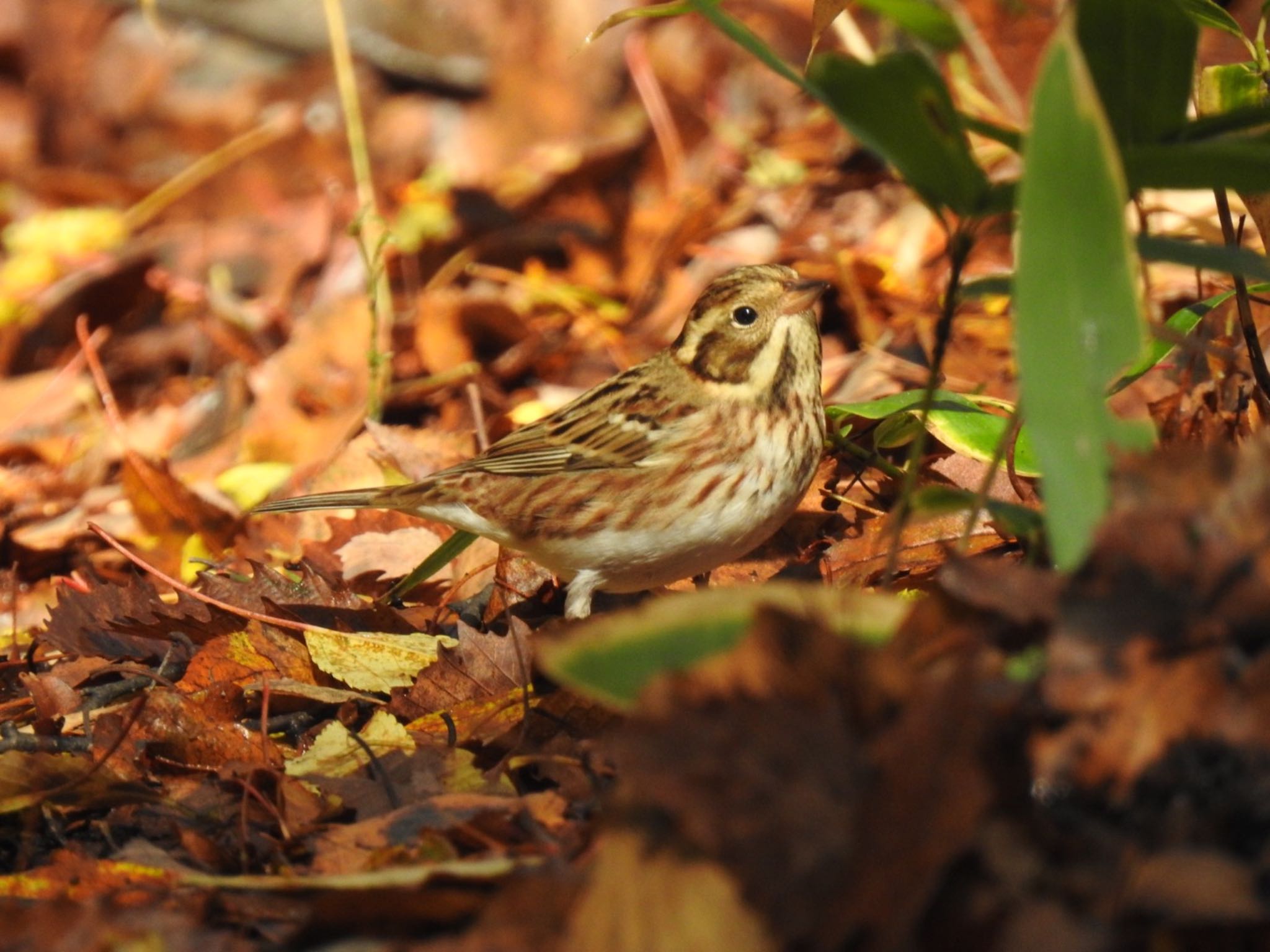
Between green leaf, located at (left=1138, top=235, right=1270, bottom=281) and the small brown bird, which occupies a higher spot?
green leaf, located at (left=1138, top=235, right=1270, bottom=281)

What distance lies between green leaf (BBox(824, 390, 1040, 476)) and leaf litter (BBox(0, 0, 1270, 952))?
0.03 metres

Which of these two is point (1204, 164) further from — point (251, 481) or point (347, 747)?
point (251, 481)

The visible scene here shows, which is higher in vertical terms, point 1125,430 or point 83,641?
point 1125,430

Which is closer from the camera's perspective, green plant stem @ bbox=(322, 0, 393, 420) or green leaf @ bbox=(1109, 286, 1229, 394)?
green leaf @ bbox=(1109, 286, 1229, 394)

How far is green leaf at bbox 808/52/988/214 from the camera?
6.48 feet

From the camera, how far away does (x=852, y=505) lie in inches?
161

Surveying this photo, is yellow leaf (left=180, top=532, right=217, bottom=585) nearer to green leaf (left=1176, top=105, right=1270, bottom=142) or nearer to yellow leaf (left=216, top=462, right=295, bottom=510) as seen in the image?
yellow leaf (left=216, top=462, right=295, bottom=510)

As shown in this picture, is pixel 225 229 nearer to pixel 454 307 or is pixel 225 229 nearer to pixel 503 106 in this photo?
pixel 503 106

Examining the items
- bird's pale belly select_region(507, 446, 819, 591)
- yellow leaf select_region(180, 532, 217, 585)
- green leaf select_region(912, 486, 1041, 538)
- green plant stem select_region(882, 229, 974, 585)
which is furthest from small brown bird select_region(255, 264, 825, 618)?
green leaf select_region(912, 486, 1041, 538)

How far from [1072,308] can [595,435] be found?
8.05ft

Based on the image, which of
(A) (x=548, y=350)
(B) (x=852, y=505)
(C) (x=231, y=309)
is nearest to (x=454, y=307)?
(A) (x=548, y=350)

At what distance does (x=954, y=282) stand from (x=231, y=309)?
5348 mm

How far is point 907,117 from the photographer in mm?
2012

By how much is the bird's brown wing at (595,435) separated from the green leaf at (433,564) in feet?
0.70
